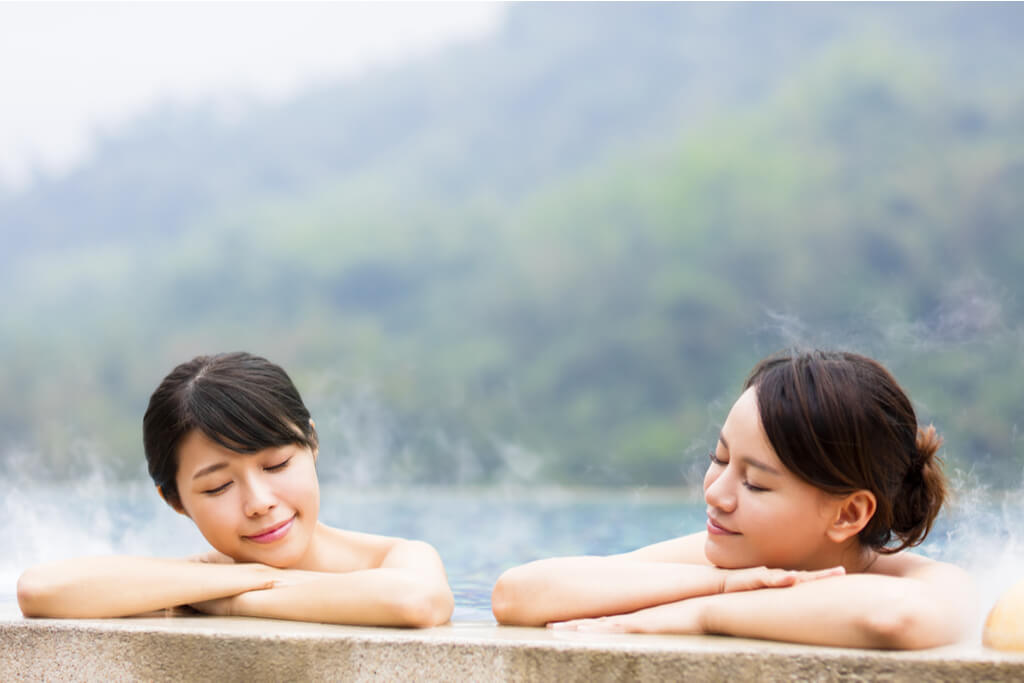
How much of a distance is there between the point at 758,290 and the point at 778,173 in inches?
133

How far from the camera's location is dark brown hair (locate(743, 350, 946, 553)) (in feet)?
6.47

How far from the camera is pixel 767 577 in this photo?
1.95 meters

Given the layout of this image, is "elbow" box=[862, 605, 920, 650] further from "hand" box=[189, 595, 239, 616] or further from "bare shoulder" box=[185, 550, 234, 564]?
"bare shoulder" box=[185, 550, 234, 564]

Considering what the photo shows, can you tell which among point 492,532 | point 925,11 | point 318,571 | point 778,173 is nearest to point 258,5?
point 778,173

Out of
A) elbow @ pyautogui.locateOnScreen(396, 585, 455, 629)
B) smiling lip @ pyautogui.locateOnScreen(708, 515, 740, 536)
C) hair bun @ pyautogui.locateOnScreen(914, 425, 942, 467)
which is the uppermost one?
hair bun @ pyautogui.locateOnScreen(914, 425, 942, 467)

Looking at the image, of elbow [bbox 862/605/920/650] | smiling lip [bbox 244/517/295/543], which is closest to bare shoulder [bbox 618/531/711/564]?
elbow [bbox 862/605/920/650]

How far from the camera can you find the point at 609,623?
6.57 feet

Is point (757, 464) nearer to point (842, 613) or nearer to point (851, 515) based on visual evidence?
point (851, 515)

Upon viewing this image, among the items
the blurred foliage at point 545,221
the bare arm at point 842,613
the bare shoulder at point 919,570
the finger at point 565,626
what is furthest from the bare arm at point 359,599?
the blurred foliage at point 545,221

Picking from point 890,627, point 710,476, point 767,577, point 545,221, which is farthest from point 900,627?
point 545,221

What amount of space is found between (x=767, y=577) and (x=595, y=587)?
13.0 inches

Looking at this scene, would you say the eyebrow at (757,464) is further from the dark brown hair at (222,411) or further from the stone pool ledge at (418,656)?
the dark brown hair at (222,411)

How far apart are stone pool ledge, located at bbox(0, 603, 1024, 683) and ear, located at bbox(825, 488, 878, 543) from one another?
280 millimetres

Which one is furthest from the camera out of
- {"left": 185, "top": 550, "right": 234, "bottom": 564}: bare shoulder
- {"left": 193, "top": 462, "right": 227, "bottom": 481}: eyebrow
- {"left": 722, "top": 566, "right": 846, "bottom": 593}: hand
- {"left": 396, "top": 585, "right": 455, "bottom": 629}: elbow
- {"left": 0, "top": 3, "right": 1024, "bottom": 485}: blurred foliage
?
{"left": 0, "top": 3, "right": 1024, "bottom": 485}: blurred foliage
